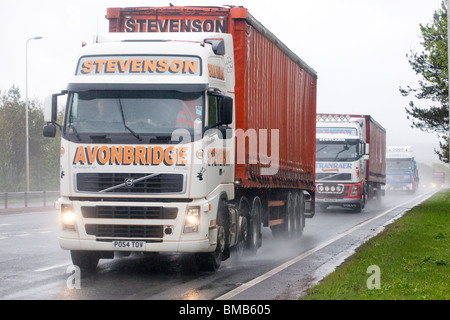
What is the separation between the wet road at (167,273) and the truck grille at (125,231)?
25.8 inches

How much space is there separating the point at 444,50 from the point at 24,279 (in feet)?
74.6

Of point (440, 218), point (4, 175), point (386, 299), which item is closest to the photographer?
point (386, 299)

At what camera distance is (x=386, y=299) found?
8.89 metres

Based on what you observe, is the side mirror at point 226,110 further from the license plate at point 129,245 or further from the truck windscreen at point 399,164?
the truck windscreen at point 399,164

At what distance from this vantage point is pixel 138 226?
11.2 meters

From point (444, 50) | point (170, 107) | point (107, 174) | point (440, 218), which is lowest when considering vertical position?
point (440, 218)

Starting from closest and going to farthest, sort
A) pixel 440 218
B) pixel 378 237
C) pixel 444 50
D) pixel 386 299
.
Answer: pixel 386 299 → pixel 378 237 → pixel 440 218 → pixel 444 50

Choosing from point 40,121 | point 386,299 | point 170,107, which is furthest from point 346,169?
point 40,121

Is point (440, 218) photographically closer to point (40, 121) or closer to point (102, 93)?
point (102, 93)

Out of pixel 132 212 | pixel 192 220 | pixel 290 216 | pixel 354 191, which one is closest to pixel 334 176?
pixel 354 191

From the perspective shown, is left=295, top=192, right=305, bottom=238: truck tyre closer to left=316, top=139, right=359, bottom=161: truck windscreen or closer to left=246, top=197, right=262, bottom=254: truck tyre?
left=246, top=197, right=262, bottom=254: truck tyre

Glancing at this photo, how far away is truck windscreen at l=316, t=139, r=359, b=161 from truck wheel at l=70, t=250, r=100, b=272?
19.4 meters

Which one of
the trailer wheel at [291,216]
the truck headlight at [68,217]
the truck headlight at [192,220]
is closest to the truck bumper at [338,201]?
the trailer wheel at [291,216]

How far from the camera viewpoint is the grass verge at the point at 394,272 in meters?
9.36
